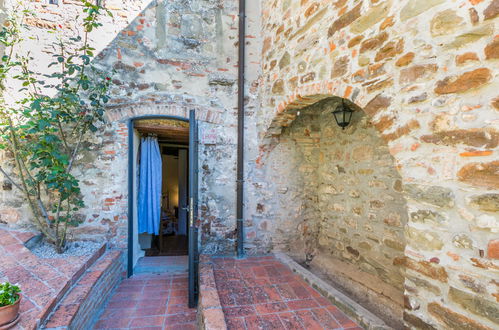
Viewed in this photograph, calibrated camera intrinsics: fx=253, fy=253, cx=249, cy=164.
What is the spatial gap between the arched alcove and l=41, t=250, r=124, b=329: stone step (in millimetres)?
2142

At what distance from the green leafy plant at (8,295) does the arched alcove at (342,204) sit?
283cm

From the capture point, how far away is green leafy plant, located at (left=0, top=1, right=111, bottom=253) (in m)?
2.77

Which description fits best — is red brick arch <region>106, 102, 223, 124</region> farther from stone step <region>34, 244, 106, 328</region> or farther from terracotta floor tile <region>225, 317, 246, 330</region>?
terracotta floor tile <region>225, 317, 246, 330</region>

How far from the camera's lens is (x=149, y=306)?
9.27ft

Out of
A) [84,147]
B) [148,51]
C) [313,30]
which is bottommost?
[84,147]

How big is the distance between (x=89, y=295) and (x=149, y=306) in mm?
717

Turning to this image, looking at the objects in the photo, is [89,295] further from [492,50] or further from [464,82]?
[492,50]

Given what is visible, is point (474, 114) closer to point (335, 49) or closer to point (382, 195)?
point (335, 49)

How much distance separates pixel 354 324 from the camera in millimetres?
2141

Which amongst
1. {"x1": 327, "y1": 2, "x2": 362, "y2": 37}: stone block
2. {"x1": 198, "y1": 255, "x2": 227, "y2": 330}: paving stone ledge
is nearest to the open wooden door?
{"x1": 198, "y1": 255, "x2": 227, "y2": 330}: paving stone ledge

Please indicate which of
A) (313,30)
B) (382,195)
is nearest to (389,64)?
(313,30)

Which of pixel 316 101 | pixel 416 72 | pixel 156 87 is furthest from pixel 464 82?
pixel 156 87

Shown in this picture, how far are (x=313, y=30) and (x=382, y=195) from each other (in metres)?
1.93

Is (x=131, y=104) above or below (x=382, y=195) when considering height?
above
